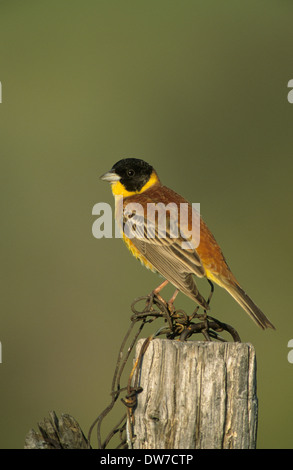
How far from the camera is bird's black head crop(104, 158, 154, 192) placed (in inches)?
232

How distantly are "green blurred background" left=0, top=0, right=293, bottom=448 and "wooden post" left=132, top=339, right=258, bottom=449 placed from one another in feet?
15.4

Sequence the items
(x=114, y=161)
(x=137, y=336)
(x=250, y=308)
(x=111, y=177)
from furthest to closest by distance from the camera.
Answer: (x=114, y=161) < (x=111, y=177) < (x=250, y=308) < (x=137, y=336)

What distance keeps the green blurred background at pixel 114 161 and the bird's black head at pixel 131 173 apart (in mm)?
2612

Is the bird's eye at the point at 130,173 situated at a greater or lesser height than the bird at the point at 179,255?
greater

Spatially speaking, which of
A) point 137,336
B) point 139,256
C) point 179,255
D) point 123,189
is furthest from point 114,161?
point 137,336

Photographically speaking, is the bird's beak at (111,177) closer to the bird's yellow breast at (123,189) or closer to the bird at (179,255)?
the bird's yellow breast at (123,189)

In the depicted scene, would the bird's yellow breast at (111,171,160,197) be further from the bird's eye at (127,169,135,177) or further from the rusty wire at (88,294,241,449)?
the rusty wire at (88,294,241,449)

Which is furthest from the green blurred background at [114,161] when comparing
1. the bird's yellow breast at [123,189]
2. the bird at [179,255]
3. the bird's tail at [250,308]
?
the bird's tail at [250,308]

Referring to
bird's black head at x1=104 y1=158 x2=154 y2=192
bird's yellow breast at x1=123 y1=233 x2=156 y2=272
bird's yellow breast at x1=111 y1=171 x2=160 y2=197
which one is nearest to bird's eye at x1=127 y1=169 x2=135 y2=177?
bird's black head at x1=104 y1=158 x2=154 y2=192

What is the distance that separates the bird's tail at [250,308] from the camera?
15.7 ft

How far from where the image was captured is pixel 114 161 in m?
9.95

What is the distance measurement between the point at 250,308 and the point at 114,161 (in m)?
5.46

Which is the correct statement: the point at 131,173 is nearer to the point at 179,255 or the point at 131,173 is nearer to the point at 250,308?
the point at 179,255

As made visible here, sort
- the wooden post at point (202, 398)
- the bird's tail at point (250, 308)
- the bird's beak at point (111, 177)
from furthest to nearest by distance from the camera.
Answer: the bird's beak at point (111, 177) < the bird's tail at point (250, 308) < the wooden post at point (202, 398)
